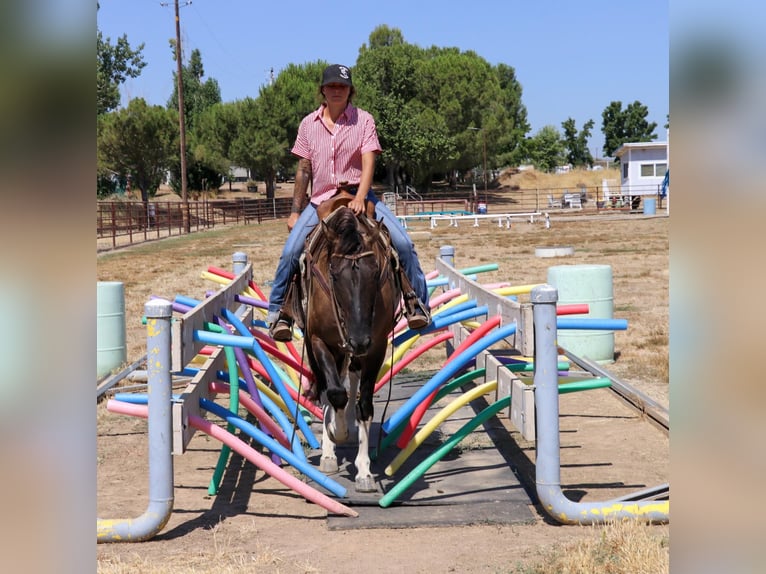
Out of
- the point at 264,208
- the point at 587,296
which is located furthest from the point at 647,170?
the point at 587,296

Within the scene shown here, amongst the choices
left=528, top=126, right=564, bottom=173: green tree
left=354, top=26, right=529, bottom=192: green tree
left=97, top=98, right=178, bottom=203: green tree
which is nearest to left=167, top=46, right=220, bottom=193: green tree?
left=97, top=98, right=178, bottom=203: green tree

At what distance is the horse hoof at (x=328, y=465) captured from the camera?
600 cm

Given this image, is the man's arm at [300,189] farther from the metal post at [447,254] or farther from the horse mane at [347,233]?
the metal post at [447,254]

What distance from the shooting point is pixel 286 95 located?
66.6 meters

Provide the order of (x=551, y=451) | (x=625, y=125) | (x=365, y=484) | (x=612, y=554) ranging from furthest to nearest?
(x=625, y=125), (x=365, y=484), (x=551, y=451), (x=612, y=554)

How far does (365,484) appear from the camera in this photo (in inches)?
220

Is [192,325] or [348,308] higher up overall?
[348,308]

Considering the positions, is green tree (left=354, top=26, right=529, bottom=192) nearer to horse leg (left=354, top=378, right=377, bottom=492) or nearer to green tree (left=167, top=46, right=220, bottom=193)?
green tree (left=167, top=46, right=220, bottom=193)

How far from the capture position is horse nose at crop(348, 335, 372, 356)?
507 centimetres

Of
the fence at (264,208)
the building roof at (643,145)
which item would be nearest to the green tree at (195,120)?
the fence at (264,208)

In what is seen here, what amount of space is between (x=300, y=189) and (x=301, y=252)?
2.55 feet

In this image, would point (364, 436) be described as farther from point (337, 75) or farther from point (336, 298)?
point (337, 75)
